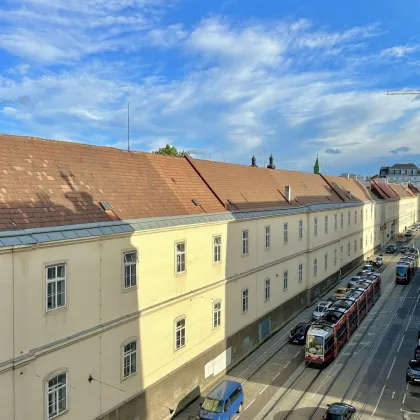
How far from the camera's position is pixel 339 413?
20281 millimetres

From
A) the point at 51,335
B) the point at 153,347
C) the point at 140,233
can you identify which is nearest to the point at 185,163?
the point at 140,233

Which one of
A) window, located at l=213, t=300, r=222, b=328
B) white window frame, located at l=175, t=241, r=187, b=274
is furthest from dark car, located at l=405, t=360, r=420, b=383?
white window frame, located at l=175, t=241, r=187, b=274

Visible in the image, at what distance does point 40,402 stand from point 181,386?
9.32 meters

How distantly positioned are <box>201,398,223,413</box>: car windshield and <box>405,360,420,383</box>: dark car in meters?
12.7

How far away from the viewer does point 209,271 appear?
83.6 feet

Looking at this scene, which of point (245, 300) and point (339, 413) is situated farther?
point (245, 300)

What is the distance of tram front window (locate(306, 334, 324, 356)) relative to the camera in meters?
27.7

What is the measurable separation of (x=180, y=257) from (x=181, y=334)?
4.25 meters

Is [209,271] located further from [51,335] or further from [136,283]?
[51,335]

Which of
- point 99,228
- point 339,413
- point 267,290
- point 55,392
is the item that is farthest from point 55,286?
point 267,290

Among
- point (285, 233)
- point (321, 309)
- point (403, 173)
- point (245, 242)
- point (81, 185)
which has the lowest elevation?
point (321, 309)

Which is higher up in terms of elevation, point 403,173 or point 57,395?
point 403,173

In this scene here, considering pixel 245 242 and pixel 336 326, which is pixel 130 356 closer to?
pixel 245 242

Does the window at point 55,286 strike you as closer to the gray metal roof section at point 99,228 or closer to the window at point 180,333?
the gray metal roof section at point 99,228
